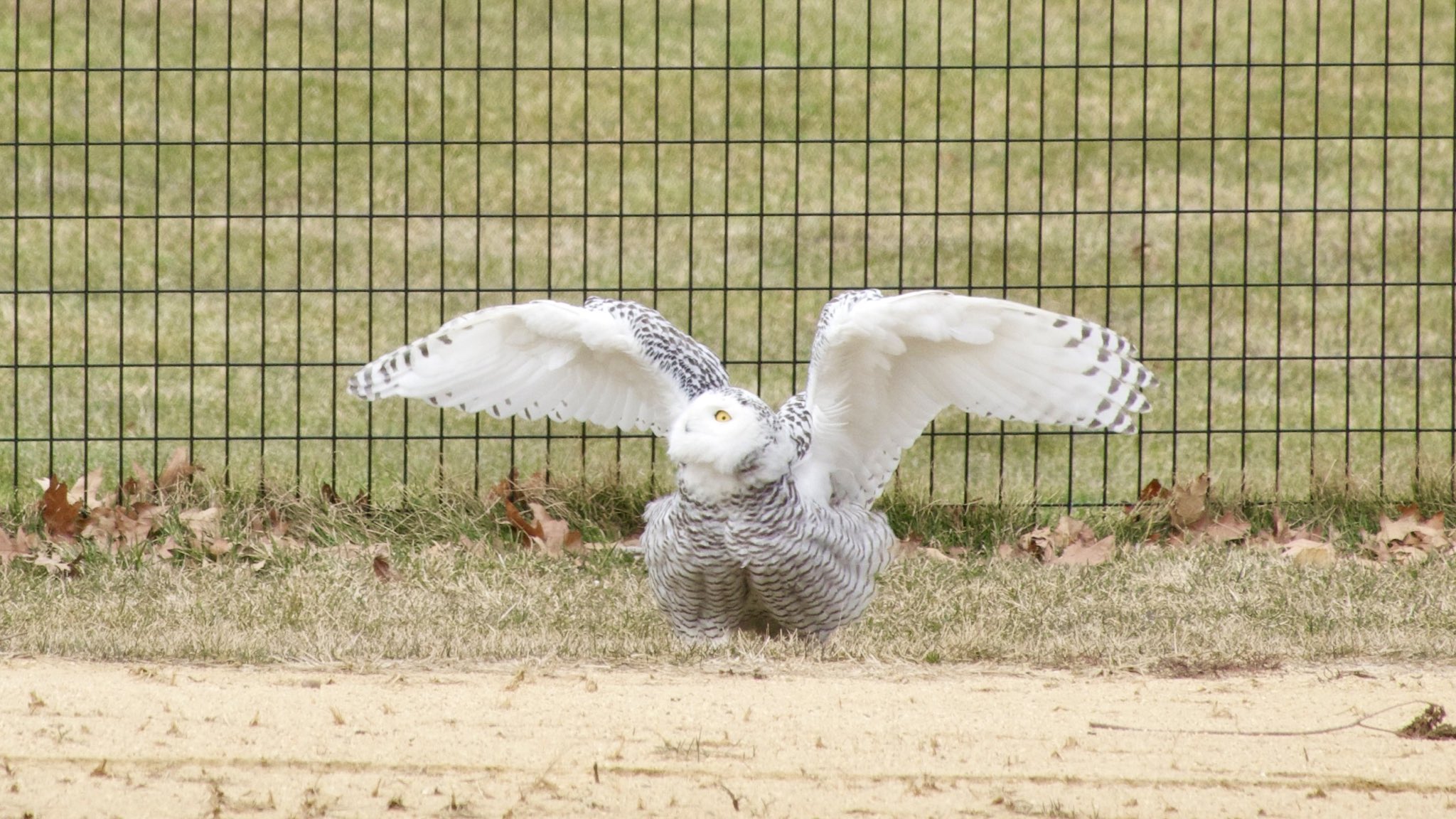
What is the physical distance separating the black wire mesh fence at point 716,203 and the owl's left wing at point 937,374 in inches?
142

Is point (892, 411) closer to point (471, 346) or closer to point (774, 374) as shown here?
point (471, 346)

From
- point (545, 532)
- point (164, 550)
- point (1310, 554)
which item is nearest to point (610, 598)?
point (545, 532)

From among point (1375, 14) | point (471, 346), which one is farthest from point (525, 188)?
point (471, 346)

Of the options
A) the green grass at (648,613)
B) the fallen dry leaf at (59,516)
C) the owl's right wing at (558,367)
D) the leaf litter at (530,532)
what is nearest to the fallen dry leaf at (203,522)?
the leaf litter at (530,532)

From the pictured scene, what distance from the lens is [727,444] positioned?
17.2ft

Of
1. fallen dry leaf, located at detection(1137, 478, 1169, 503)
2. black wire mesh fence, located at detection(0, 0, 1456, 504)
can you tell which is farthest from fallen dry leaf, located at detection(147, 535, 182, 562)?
fallen dry leaf, located at detection(1137, 478, 1169, 503)

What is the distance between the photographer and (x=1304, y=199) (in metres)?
15.3

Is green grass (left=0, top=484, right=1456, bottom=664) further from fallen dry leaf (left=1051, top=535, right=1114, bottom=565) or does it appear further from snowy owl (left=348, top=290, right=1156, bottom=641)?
snowy owl (left=348, top=290, right=1156, bottom=641)

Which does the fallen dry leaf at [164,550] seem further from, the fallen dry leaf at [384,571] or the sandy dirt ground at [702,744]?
the sandy dirt ground at [702,744]

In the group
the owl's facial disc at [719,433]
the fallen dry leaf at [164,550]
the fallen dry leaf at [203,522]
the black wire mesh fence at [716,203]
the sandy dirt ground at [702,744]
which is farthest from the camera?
the black wire mesh fence at [716,203]

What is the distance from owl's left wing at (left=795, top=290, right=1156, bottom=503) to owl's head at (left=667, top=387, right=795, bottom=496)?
37 cm

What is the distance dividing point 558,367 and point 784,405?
841 millimetres

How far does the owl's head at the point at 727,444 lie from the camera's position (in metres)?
5.26

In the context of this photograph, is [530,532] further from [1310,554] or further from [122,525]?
[1310,554]
